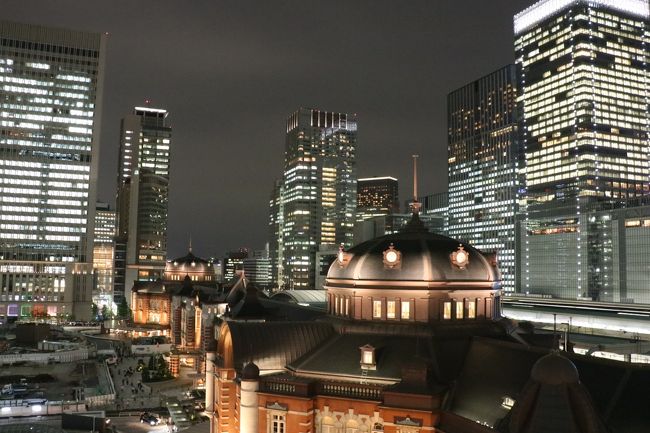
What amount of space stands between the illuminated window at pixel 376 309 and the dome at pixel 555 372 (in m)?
18.1

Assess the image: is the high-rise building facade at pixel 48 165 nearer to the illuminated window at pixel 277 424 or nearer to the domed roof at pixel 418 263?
the domed roof at pixel 418 263

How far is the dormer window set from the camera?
38.5 m

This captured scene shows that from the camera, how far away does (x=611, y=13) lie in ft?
593

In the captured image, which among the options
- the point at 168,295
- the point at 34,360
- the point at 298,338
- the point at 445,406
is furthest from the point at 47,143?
the point at 445,406

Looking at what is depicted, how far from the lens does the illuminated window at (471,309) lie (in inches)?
1672

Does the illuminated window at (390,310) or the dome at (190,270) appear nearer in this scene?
the illuminated window at (390,310)

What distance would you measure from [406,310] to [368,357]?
487 cm

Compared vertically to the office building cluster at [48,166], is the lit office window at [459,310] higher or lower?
lower

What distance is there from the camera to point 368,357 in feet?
127

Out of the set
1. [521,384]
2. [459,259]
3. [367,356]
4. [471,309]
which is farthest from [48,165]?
[521,384]

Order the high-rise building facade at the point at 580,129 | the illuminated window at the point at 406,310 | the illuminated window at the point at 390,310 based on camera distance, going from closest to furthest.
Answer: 1. the illuminated window at the point at 406,310
2. the illuminated window at the point at 390,310
3. the high-rise building facade at the point at 580,129

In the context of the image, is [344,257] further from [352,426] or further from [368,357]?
[352,426]

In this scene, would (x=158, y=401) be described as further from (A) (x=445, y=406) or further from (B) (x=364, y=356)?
(A) (x=445, y=406)

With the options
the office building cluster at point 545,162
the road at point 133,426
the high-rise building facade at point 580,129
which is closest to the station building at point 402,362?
the road at point 133,426
